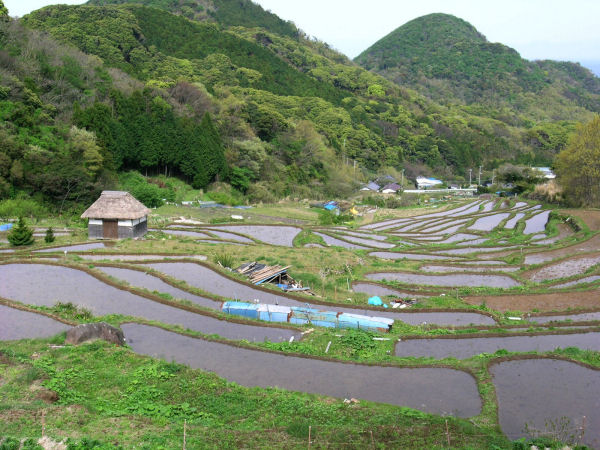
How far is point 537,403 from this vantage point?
363 inches

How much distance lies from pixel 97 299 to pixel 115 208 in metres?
9.93

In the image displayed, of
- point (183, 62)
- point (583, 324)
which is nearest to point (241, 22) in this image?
point (183, 62)

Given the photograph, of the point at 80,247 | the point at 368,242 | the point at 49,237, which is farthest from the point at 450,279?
the point at 49,237

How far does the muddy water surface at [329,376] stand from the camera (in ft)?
30.8

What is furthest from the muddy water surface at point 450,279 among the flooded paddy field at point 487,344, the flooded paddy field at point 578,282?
the flooded paddy field at point 487,344

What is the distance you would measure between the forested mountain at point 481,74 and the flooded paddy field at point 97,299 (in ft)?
409

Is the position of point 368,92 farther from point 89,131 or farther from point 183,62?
point 89,131

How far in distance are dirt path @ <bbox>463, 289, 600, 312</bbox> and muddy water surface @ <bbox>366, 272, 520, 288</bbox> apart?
1900 millimetres

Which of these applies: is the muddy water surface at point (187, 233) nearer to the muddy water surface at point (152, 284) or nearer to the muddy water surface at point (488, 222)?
the muddy water surface at point (152, 284)

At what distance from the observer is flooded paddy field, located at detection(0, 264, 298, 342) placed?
13047mm

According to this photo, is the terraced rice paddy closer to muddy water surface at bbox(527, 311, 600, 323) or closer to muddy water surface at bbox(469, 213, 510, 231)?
muddy water surface at bbox(527, 311, 600, 323)

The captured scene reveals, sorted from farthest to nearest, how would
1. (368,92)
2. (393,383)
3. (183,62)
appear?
(368,92) → (183,62) → (393,383)

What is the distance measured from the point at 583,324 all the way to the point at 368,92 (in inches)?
3691

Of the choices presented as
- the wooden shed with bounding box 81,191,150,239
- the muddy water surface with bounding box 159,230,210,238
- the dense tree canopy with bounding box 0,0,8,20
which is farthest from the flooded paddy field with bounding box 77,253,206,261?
the dense tree canopy with bounding box 0,0,8,20
